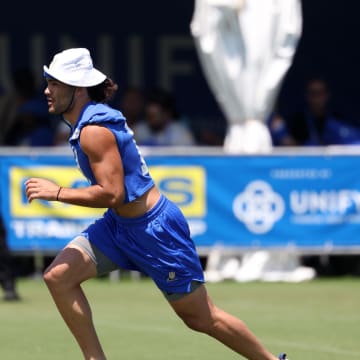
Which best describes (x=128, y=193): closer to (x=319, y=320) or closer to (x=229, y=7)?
(x=319, y=320)

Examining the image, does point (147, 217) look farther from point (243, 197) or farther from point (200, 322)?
point (243, 197)

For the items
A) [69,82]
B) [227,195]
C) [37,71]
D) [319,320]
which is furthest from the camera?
[37,71]

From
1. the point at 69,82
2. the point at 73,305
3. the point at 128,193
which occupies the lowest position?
the point at 73,305

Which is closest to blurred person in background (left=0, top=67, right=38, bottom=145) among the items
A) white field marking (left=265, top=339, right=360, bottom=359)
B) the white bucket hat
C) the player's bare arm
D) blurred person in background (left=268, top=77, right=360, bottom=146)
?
blurred person in background (left=268, top=77, right=360, bottom=146)

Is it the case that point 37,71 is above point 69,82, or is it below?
below

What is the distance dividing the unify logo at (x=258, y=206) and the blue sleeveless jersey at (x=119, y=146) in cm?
665

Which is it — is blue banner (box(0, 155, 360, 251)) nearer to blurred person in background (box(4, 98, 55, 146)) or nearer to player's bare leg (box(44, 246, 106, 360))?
blurred person in background (box(4, 98, 55, 146))

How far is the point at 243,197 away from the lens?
47.4 ft

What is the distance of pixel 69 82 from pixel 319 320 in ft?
15.2

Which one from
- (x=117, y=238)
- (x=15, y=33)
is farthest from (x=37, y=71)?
(x=117, y=238)

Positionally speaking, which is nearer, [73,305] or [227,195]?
[73,305]

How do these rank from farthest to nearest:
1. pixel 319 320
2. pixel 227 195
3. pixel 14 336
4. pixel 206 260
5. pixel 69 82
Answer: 1. pixel 206 260
2. pixel 227 195
3. pixel 319 320
4. pixel 14 336
5. pixel 69 82

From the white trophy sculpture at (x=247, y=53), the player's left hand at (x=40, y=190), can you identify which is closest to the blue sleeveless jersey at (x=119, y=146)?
the player's left hand at (x=40, y=190)

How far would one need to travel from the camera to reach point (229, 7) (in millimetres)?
14539
